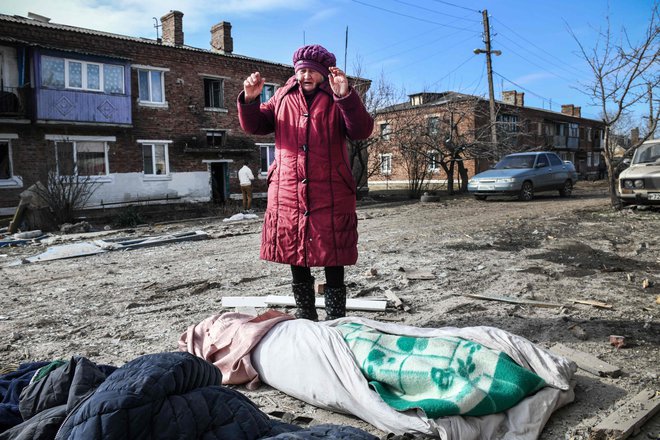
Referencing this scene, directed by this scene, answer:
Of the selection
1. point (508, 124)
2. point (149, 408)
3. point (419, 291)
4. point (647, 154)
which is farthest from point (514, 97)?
point (149, 408)

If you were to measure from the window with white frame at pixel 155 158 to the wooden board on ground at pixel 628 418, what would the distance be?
70.2ft

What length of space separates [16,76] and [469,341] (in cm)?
2062

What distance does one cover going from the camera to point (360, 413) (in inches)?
95.8

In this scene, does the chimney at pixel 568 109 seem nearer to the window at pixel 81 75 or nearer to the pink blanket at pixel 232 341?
the window at pixel 81 75

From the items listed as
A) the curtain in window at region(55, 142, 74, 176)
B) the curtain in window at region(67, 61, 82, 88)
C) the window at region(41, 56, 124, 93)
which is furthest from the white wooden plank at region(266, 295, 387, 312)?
the curtain in window at region(67, 61, 82, 88)

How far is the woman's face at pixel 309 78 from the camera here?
3.32 meters

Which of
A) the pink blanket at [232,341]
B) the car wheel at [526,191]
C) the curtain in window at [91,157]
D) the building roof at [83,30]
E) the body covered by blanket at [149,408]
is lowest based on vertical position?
the pink blanket at [232,341]

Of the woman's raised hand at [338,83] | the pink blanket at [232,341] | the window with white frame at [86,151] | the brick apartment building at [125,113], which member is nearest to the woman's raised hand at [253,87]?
the woman's raised hand at [338,83]

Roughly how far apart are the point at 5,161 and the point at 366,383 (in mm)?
19846

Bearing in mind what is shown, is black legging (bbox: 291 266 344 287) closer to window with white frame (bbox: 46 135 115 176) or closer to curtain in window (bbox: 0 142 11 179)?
window with white frame (bbox: 46 135 115 176)

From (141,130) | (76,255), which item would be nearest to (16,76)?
(141,130)

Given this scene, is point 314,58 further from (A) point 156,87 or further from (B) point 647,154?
(A) point 156,87

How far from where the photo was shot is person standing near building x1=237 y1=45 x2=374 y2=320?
3293 millimetres

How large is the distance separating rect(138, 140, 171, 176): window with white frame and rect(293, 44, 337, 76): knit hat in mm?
19594
